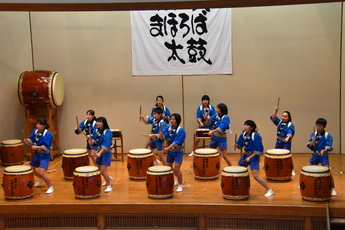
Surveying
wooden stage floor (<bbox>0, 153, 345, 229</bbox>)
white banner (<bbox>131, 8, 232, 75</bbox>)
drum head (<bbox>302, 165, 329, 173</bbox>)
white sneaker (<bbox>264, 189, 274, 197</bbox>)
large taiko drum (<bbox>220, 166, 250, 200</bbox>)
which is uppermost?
white banner (<bbox>131, 8, 232, 75</bbox>)

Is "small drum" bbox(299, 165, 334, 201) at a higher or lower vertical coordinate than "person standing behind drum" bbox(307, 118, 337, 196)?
lower

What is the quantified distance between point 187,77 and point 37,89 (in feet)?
9.39

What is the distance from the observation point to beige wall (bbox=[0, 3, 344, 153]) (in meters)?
9.16

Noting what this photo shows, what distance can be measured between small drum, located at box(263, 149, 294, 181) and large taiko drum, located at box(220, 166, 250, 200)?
1.07 meters

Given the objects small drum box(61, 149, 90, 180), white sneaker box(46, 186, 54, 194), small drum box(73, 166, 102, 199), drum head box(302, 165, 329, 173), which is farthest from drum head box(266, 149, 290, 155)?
white sneaker box(46, 186, 54, 194)

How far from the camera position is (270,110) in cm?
943

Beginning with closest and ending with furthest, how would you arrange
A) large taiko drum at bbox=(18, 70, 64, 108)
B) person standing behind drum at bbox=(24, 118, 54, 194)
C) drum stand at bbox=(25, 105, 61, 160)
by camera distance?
person standing behind drum at bbox=(24, 118, 54, 194) < large taiko drum at bbox=(18, 70, 64, 108) < drum stand at bbox=(25, 105, 61, 160)

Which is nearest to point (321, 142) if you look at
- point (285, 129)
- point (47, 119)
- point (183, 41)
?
point (285, 129)

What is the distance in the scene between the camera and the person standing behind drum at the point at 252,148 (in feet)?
21.3

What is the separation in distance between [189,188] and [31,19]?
486cm

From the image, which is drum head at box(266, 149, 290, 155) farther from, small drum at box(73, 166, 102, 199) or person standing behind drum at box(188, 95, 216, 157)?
small drum at box(73, 166, 102, 199)

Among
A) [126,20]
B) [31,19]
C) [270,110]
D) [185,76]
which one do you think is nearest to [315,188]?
[270,110]

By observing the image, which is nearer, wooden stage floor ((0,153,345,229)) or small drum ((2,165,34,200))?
wooden stage floor ((0,153,345,229))

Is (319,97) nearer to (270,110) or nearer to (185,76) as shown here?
(270,110)
